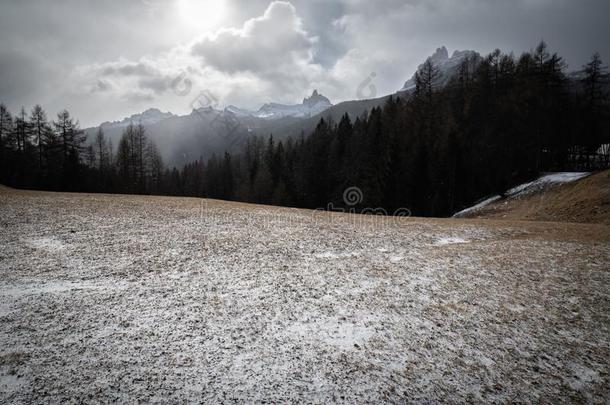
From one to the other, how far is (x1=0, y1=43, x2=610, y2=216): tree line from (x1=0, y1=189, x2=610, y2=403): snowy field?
92.3 ft

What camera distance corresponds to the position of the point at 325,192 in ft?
172

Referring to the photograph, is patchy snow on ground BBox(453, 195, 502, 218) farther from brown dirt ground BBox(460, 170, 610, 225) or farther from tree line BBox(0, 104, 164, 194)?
tree line BBox(0, 104, 164, 194)

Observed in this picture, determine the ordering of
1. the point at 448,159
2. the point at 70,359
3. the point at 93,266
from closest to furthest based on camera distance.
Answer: the point at 70,359, the point at 93,266, the point at 448,159

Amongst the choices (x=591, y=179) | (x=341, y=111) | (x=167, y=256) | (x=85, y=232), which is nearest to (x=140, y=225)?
(x=85, y=232)

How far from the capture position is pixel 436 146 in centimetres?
4038

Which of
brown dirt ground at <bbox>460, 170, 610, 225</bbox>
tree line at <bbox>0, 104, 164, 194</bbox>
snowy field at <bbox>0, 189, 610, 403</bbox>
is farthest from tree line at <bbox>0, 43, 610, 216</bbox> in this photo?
snowy field at <bbox>0, 189, 610, 403</bbox>

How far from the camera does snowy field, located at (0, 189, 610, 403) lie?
3.80 metres

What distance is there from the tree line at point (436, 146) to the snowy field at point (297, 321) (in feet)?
92.3

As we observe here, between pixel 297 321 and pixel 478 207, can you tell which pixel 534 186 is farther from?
pixel 297 321

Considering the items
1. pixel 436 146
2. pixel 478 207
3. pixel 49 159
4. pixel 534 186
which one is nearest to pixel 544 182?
pixel 534 186

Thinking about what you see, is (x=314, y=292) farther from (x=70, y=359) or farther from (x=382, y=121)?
(x=382, y=121)

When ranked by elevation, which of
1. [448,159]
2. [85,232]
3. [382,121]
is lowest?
[85,232]

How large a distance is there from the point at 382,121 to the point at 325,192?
17.4 m

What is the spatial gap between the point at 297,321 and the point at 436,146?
4217 centimetres
